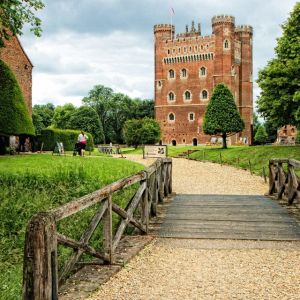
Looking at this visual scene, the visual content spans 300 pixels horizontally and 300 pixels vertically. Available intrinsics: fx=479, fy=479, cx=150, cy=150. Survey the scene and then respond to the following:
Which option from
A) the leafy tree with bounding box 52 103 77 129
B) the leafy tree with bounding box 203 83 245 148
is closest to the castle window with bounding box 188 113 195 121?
the leafy tree with bounding box 52 103 77 129

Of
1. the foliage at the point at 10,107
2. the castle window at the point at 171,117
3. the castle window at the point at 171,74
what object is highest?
the castle window at the point at 171,74

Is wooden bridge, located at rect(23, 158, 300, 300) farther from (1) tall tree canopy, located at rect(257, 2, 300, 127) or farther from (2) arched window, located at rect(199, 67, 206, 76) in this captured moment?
(2) arched window, located at rect(199, 67, 206, 76)

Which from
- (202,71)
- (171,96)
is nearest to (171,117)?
(171,96)

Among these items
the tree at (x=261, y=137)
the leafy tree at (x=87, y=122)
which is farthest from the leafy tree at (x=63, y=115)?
the tree at (x=261, y=137)

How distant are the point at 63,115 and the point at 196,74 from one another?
26257 mm

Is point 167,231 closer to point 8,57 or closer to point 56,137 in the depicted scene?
point 8,57

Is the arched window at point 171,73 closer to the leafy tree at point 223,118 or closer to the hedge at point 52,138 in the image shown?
the leafy tree at point 223,118

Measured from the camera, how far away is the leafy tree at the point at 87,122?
243 ft

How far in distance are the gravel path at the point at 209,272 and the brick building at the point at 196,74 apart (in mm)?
64921

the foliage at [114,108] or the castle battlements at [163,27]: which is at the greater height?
the castle battlements at [163,27]

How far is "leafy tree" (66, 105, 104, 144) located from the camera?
2916 inches

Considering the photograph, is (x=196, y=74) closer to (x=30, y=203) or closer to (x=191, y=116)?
(x=191, y=116)

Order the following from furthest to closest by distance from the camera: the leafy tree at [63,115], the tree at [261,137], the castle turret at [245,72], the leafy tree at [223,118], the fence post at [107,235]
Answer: the tree at [261,137] → the leafy tree at [63,115] → the castle turret at [245,72] → the leafy tree at [223,118] → the fence post at [107,235]

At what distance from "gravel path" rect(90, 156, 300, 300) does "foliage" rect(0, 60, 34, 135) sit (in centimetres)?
2016
